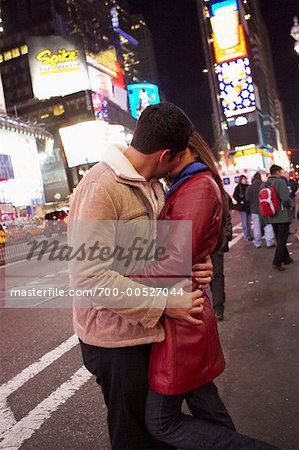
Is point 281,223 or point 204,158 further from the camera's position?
point 281,223

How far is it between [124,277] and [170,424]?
29.8 inches

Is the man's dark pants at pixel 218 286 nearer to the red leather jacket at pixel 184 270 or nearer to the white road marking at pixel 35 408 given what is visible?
the white road marking at pixel 35 408

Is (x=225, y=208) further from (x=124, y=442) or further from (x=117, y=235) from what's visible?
(x=124, y=442)

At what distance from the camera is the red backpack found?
9.34 meters

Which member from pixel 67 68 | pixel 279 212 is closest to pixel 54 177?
pixel 67 68

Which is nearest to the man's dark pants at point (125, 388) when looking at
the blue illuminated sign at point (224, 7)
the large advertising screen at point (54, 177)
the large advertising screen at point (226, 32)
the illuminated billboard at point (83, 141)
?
the illuminated billboard at point (83, 141)

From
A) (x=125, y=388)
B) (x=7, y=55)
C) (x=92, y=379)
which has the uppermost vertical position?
(x=7, y=55)

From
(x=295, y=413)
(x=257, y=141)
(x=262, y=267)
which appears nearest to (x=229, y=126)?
(x=257, y=141)

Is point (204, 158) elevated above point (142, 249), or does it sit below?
above

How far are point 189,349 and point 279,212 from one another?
25.7 ft

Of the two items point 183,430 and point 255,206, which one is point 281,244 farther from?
point 183,430

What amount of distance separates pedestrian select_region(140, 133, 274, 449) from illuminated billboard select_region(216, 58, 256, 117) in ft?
252

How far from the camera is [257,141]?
274 ft

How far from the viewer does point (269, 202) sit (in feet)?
31.0
